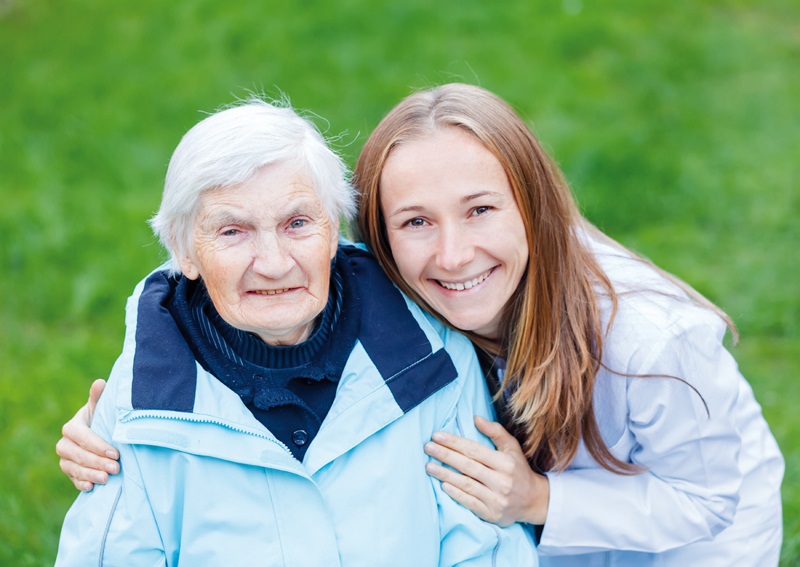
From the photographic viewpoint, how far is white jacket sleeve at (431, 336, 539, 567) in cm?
249

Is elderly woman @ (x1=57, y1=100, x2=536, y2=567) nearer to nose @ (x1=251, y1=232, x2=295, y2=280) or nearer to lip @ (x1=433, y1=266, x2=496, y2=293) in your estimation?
nose @ (x1=251, y1=232, x2=295, y2=280)

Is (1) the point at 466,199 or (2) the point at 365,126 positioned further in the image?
(2) the point at 365,126

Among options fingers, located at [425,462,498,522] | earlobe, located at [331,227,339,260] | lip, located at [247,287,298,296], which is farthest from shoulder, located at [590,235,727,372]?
lip, located at [247,287,298,296]

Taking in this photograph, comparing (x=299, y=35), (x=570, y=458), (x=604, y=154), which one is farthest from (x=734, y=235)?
(x=299, y=35)

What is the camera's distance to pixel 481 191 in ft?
8.31

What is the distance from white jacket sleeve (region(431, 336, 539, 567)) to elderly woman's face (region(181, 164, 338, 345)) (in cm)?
51

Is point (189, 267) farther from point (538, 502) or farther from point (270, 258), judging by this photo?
point (538, 502)

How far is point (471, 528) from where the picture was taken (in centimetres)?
249

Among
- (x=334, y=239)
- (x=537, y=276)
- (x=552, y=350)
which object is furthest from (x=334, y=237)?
(x=552, y=350)

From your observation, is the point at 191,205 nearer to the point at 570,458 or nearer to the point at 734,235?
the point at 570,458

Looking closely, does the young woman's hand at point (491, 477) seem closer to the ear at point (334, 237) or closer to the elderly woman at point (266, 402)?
the elderly woman at point (266, 402)

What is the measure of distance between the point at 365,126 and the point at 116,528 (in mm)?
3777

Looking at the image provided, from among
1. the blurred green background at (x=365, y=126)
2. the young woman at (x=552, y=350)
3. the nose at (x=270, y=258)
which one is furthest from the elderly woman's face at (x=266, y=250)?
the blurred green background at (x=365, y=126)

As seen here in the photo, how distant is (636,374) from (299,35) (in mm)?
4827
